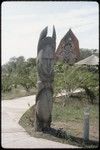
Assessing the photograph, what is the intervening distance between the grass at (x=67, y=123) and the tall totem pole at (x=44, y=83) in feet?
1.30

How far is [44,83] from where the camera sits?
11.0 meters

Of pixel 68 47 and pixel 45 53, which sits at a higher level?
pixel 68 47

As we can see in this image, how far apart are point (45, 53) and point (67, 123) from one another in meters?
2.84

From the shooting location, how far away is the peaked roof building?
1820cm

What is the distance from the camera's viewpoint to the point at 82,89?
20344 millimetres

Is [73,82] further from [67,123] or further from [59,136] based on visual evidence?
[59,136]

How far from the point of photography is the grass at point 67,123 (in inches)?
406

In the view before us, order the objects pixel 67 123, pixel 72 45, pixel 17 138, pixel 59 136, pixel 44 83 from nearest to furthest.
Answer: pixel 17 138, pixel 59 136, pixel 44 83, pixel 67 123, pixel 72 45

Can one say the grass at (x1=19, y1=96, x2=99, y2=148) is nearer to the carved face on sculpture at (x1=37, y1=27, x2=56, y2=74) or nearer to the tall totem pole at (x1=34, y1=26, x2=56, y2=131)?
the tall totem pole at (x1=34, y1=26, x2=56, y2=131)

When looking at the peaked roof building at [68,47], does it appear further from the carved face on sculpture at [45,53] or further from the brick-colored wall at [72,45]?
the carved face on sculpture at [45,53]

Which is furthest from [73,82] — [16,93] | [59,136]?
[59,136]

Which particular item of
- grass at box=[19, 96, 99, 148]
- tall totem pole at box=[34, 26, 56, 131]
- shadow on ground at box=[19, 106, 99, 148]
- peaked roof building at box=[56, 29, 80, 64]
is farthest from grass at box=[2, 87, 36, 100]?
tall totem pole at box=[34, 26, 56, 131]

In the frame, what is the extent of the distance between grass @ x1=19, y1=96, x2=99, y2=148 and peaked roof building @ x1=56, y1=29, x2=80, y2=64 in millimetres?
2328

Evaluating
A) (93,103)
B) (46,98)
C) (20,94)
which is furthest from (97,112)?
(20,94)
